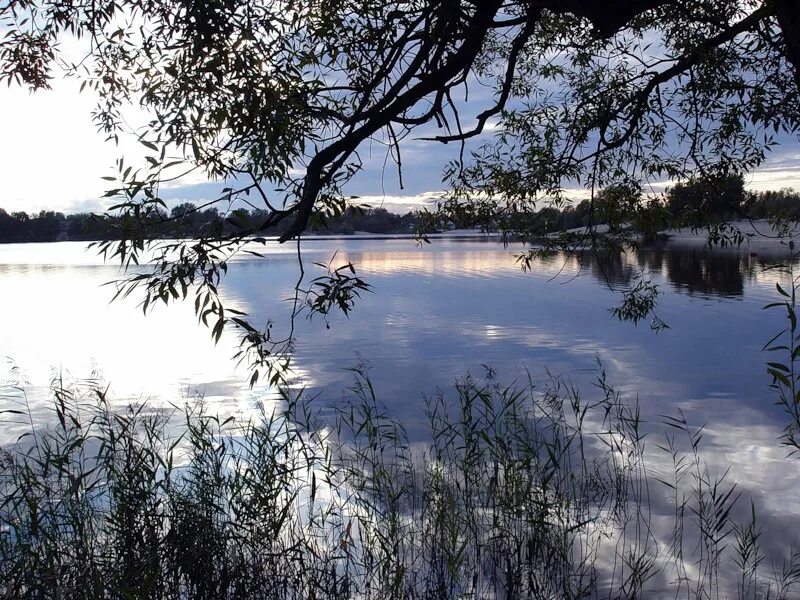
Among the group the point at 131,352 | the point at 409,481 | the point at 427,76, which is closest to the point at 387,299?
the point at 131,352

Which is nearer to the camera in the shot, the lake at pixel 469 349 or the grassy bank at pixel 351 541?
the grassy bank at pixel 351 541

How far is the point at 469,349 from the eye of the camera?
1270 centimetres

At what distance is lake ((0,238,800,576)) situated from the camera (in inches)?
322

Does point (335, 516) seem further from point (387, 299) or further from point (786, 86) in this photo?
point (387, 299)

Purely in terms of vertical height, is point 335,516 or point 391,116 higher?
point 391,116

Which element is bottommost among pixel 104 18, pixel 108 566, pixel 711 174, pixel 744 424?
pixel 744 424

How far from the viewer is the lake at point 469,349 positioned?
26.8 feet

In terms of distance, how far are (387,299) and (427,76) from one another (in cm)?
1642

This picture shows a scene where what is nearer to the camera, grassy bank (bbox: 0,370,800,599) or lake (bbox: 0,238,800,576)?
grassy bank (bbox: 0,370,800,599)

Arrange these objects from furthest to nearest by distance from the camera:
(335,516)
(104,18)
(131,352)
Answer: (131,352)
(104,18)
(335,516)

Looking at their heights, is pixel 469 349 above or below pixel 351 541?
below

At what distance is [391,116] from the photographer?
4.35m

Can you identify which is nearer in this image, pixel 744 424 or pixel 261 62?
pixel 261 62

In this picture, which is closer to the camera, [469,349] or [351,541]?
[351,541]
